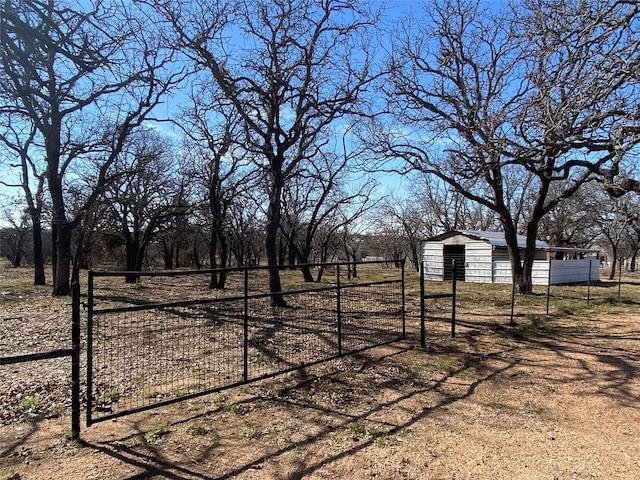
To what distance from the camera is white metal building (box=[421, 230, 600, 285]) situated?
880 inches

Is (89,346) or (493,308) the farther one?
(493,308)

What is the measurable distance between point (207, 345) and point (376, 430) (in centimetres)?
389

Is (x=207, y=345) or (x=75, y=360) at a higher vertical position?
(x=75, y=360)

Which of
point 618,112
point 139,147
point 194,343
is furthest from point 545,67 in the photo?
point 139,147

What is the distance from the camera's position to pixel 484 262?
77.3 ft

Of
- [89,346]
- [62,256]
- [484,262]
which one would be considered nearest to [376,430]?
[89,346]

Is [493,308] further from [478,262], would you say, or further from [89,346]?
[478,262]

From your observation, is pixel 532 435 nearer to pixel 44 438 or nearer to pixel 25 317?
pixel 44 438

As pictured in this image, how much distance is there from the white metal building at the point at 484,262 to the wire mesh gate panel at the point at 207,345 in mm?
14728

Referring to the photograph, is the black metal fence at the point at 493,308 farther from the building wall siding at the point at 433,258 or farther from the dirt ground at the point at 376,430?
the building wall siding at the point at 433,258

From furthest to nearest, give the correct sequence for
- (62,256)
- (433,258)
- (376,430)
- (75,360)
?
(433,258) < (62,256) < (376,430) < (75,360)

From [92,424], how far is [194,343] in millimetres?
3228

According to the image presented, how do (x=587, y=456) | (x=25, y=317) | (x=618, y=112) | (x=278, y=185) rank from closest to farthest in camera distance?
(x=587, y=456) < (x=618, y=112) < (x=25, y=317) < (x=278, y=185)

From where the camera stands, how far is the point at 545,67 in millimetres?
6910
